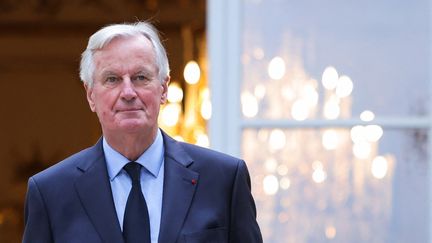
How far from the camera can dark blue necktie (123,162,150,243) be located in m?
2.63

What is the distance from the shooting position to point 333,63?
4.20m

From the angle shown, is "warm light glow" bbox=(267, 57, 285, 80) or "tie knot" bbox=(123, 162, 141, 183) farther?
"warm light glow" bbox=(267, 57, 285, 80)

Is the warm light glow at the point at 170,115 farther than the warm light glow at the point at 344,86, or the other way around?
the warm light glow at the point at 170,115

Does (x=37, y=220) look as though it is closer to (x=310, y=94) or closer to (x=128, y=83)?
(x=128, y=83)

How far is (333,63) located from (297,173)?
403 millimetres

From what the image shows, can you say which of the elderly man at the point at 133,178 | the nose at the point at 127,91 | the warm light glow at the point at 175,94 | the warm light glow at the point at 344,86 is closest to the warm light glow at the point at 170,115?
the warm light glow at the point at 175,94

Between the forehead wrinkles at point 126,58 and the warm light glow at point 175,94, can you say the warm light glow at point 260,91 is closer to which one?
the forehead wrinkles at point 126,58

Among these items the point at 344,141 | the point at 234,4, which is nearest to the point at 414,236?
the point at 344,141

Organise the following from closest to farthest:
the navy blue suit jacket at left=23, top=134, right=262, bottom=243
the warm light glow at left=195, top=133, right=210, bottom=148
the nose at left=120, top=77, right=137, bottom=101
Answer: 1. the nose at left=120, top=77, right=137, bottom=101
2. the navy blue suit jacket at left=23, top=134, right=262, bottom=243
3. the warm light glow at left=195, top=133, right=210, bottom=148

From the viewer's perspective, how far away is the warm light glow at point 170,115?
25.1ft

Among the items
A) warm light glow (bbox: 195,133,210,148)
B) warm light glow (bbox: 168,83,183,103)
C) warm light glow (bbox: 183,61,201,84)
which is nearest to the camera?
warm light glow (bbox: 195,133,210,148)

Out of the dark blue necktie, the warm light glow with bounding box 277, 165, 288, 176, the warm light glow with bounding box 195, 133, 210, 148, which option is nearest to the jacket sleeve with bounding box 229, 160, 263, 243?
the dark blue necktie

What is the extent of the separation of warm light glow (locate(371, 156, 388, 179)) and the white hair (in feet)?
5.33

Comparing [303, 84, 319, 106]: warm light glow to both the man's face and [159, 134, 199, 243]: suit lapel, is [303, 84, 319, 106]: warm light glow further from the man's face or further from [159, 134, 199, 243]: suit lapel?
the man's face
